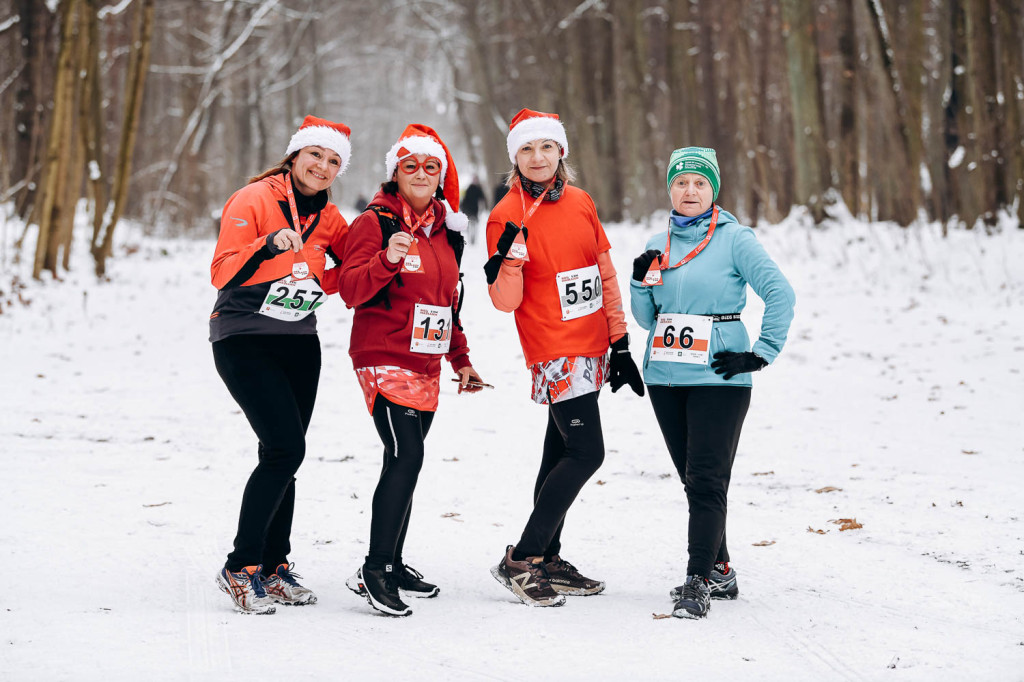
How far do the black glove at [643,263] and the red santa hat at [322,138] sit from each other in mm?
1290

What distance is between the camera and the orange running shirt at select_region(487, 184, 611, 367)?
4.23 metres

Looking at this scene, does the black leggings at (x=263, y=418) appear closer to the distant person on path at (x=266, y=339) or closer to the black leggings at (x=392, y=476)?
the distant person on path at (x=266, y=339)

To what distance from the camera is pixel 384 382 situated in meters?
4.04

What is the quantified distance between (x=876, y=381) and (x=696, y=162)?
553 centimetres

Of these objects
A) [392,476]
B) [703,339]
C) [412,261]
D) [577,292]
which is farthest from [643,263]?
[392,476]

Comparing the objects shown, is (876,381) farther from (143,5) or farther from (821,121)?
(143,5)

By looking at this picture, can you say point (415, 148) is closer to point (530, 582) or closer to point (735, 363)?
point (735, 363)

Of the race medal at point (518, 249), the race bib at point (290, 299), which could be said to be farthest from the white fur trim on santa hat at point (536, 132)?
the race bib at point (290, 299)

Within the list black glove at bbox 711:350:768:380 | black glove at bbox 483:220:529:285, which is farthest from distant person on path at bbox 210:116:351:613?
black glove at bbox 711:350:768:380

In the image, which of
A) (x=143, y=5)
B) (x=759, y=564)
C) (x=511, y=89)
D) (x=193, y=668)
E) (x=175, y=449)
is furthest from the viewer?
(x=511, y=89)

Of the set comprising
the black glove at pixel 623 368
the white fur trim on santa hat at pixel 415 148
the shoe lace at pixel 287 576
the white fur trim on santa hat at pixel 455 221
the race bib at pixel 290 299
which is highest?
the white fur trim on santa hat at pixel 415 148

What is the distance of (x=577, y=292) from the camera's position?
167 inches

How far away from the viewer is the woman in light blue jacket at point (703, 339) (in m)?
4.03

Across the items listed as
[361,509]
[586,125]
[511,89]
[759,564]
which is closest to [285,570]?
[361,509]
